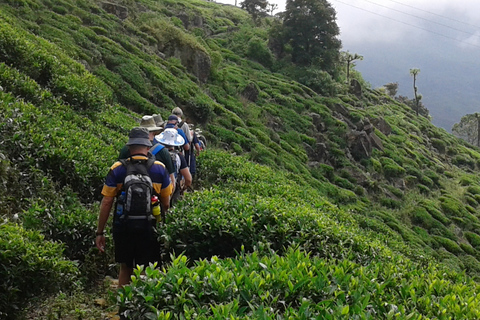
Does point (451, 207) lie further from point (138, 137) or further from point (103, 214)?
point (103, 214)

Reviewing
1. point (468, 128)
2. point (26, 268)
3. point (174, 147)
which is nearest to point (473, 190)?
point (174, 147)

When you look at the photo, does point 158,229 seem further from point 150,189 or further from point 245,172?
point 245,172

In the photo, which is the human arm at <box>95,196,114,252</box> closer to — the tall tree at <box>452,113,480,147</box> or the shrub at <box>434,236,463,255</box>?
the shrub at <box>434,236,463,255</box>

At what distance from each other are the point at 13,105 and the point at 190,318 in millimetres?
6539

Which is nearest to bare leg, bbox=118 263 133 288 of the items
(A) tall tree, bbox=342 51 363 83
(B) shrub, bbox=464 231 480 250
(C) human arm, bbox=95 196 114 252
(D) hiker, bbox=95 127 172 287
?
(D) hiker, bbox=95 127 172 287

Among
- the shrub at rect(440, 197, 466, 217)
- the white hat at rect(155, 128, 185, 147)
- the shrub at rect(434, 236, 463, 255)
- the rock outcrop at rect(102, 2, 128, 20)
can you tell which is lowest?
the shrub at rect(434, 236, 463, 255)

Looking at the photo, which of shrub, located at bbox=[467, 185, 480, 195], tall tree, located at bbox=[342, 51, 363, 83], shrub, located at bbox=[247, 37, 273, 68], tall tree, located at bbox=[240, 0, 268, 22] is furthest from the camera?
tall tree, located at bbox=[240, 0, 268, 22]

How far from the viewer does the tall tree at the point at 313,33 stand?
4462 cm

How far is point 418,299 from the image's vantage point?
4.09 metres

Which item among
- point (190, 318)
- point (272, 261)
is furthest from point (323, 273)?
point (190, 318)

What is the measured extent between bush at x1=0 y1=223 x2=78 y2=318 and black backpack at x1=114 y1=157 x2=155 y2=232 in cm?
84

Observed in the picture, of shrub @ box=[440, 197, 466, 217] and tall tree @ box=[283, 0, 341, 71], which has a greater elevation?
tall tree @ box=[283, 0, 341, 71]

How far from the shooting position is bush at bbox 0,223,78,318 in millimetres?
4176

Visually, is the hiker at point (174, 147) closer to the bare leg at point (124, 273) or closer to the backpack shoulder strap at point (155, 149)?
the backpack shoulder strap at point (155, 149)
